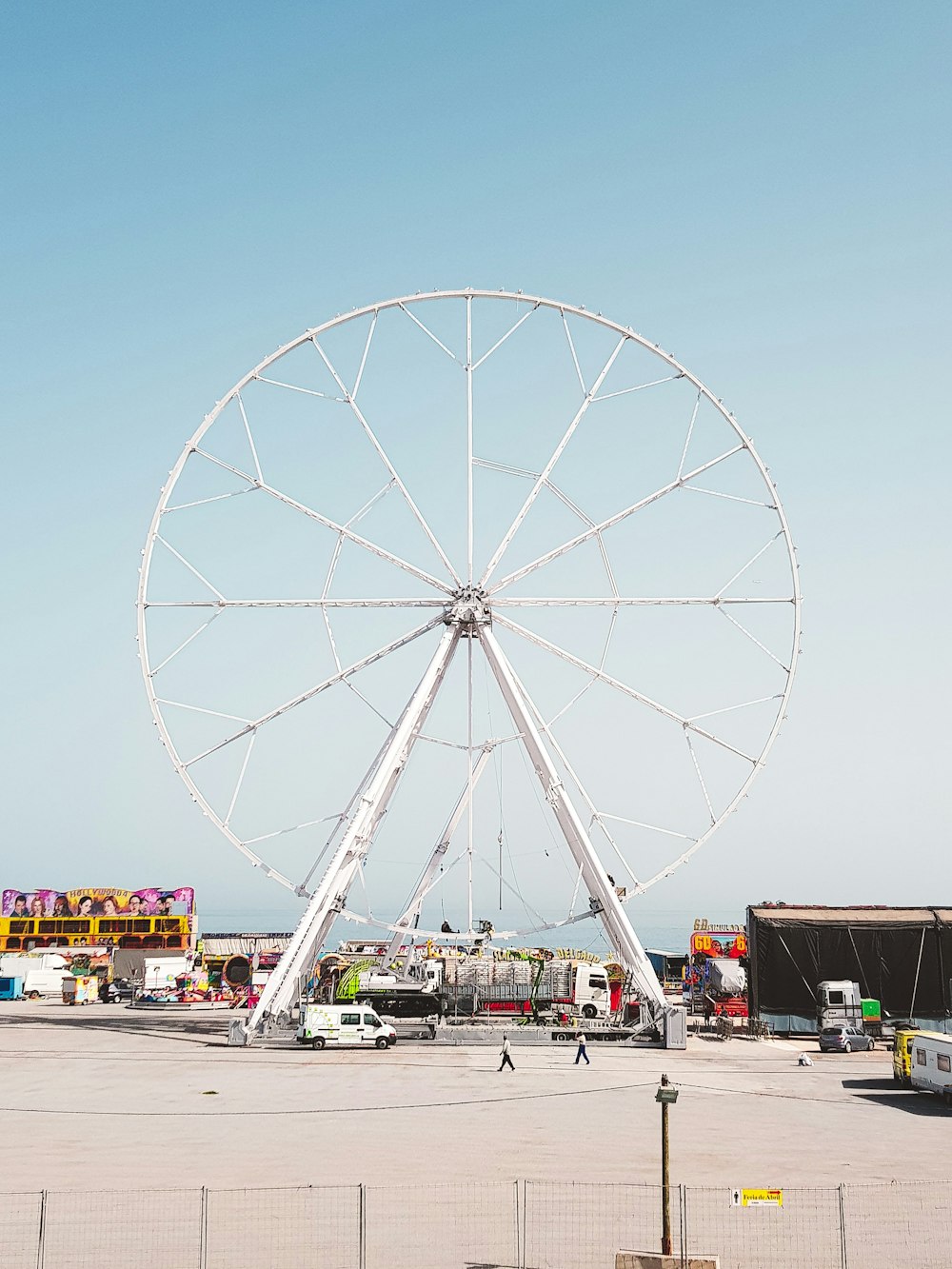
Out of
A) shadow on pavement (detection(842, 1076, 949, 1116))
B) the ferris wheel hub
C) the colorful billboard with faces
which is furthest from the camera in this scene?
the colorful billboard with faces

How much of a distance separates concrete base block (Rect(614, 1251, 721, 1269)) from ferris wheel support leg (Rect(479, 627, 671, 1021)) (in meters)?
31.1

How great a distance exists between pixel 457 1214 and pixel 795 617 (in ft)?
95.2

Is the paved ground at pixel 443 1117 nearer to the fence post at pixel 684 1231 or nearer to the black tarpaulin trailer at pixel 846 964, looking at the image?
the fence post at pixel 684 1231

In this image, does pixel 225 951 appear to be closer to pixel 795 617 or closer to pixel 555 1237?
pixel 795 617

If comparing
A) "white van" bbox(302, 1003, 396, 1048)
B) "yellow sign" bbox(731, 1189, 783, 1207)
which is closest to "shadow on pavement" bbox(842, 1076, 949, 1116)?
"white van" bbox(302, 1003, 396, 1048)

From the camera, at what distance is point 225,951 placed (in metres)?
122

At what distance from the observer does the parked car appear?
49.3 meters

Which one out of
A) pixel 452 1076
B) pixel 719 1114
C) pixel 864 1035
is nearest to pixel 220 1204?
pixel 719 1114

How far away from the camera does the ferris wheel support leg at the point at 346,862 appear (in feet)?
152

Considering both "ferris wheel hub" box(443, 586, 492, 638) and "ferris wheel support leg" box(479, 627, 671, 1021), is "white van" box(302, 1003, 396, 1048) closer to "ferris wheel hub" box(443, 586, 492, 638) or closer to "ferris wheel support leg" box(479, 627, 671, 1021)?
"ferris wheel support leg" box(479, 627, 671, 1021)

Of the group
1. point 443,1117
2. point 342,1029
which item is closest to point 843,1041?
point 342,1029

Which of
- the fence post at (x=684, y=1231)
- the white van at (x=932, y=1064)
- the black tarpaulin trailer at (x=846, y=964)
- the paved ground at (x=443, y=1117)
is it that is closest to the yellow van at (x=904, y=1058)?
the white van at (x=932, y=1064)

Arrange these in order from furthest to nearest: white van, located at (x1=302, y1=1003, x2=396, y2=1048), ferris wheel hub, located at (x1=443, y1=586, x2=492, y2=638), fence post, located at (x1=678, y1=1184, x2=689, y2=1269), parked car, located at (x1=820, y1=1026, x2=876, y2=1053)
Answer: parked car, located at (x1=820, y1=1026, x2=876, y2=1053) < ferris wheel hub, located at (x1=443, y1=586, x2=492, y2=638) < white van, located at (x1=302, y1=1003, x2=396, y2=1048) < fence post, located at (x1=678, y1=1184, x2=689, y2=1269)

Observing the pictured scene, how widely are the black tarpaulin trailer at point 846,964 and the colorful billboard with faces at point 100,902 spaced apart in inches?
2732
